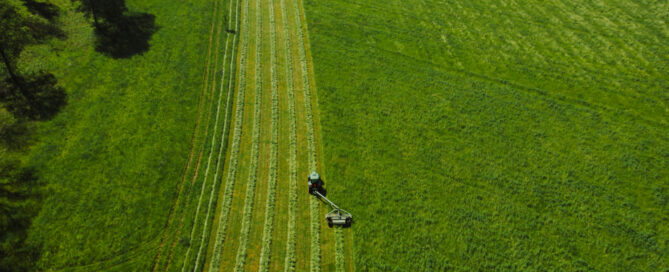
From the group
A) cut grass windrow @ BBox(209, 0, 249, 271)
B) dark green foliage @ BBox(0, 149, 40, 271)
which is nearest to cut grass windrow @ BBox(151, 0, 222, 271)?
cut grass windrow @ BBox(209, 0, 249, 271)

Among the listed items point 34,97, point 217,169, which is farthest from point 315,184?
point 34,97

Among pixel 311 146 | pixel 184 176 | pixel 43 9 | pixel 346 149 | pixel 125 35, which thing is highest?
pixel 43 9

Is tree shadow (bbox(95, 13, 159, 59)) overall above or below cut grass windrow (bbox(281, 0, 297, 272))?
above

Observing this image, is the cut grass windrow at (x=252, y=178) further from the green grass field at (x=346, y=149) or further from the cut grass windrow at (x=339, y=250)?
the cut grass windrow at (x=339, y=250)

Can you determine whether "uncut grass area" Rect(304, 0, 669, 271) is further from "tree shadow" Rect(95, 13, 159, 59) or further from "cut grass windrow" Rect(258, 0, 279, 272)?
"tree shadow" Rect(95, 13, 159, 59)

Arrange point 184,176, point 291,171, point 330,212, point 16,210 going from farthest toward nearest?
point 291,171
point 184,176
point 330,212
point 16,210

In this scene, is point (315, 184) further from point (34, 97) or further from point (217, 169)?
point (34, 97)

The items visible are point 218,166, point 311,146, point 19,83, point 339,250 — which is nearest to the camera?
point 339,250

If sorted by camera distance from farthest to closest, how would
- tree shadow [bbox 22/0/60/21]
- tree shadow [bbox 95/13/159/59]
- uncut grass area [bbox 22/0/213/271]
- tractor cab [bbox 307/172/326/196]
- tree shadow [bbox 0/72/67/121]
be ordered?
tree shadow [bbox 22/0/60/21] < tree shadow [bbox 95/13/159/59] < tree shadow [bbox 0/72/67/121] < tractor cab [bbox 307/172/326/196] < uncut grass area [bbox 22/0/213/271]

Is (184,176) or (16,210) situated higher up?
(184,176)
